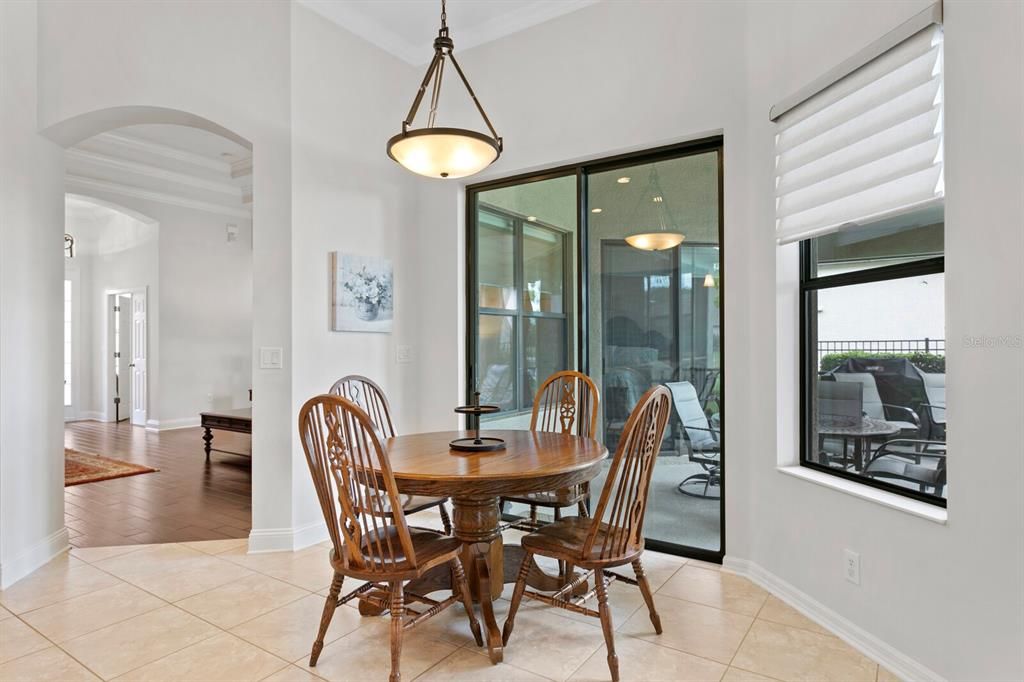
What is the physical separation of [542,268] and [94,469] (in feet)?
15.8

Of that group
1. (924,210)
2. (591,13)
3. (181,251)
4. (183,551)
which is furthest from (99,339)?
(924,210)

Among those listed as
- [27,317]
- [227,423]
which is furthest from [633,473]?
[227,423]

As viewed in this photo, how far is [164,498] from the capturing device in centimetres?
458

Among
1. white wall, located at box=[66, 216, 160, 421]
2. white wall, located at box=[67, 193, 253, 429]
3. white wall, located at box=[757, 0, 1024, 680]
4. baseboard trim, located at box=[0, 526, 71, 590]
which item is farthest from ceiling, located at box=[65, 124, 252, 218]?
white wall, located at box=[757, 0, 1024, 680]

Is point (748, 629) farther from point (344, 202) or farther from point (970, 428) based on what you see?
point (344, 202)

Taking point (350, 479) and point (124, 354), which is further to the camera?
point (124, 354)

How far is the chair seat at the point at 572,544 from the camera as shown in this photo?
2.10 meters

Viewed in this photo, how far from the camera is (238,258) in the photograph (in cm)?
900

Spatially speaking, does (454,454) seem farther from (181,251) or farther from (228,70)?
(181,251)

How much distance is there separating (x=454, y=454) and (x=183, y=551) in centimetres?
206

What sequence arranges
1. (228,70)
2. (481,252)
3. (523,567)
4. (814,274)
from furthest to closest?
(481,252) → (228,70) → (814,274) → (523,567)

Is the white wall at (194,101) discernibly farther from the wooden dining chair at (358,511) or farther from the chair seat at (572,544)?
the chair seat at (572,544)

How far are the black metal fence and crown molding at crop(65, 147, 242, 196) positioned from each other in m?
7.66

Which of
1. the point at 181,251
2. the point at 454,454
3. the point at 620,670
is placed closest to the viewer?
the point at 620,670
